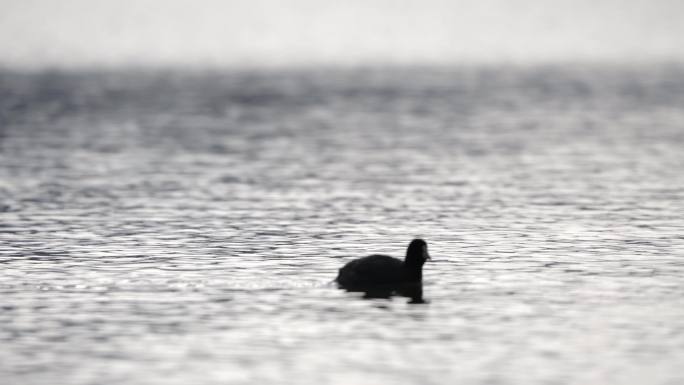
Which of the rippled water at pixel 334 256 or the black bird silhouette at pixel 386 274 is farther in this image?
the black bird silhouette at pixel 386 274

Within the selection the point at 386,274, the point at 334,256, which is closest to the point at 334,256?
the point at 334,256

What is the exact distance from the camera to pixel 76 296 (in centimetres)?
2834

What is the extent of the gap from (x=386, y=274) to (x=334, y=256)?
3.71 metres

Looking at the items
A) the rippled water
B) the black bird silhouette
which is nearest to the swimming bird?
the black bird silhouette

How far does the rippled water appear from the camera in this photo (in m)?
23.4

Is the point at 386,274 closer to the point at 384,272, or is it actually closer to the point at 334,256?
the point at 384,272

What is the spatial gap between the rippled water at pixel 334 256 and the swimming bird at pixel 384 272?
470 mm

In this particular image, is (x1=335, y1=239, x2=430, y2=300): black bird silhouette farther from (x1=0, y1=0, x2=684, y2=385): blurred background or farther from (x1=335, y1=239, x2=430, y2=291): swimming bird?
(x1=0, y1=0, x2=684, y2=385): blurred background

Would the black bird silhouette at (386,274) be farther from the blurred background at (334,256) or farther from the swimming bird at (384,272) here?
the blurred background at (334,256)

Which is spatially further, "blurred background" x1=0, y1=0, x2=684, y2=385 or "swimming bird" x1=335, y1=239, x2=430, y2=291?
"swimming bird" x1=335, y1=239, x2=430, y2=291

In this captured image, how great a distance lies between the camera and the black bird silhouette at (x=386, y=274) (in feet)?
94.9

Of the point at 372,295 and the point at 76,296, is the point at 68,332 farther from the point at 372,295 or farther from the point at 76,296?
the point at 372,295

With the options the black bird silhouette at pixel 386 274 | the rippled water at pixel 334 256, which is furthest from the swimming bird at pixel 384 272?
the rippled water at pixel 334 256

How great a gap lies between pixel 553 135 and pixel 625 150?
38.4ft
